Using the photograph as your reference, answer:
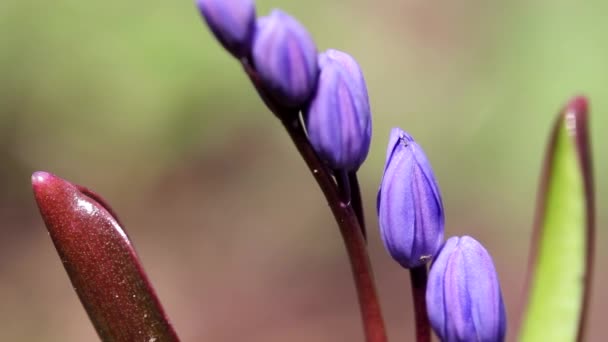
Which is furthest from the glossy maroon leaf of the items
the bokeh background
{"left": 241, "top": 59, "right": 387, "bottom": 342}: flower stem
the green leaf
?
the bokeh background

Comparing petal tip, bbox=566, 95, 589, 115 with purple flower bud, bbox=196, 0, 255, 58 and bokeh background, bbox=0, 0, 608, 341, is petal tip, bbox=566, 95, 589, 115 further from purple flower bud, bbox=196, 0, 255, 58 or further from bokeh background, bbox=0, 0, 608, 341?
bokeh background, bbox=0, 0, 608, 341

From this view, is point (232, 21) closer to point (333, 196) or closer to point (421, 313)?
point (333, 196)

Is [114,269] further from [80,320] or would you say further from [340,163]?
[80,320]

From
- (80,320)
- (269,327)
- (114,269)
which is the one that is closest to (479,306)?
(114,269)

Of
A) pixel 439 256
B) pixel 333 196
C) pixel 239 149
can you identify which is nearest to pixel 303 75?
pixel 333 196

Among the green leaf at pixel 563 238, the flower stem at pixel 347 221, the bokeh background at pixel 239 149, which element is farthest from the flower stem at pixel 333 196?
the bokeh background at pixel 239 149

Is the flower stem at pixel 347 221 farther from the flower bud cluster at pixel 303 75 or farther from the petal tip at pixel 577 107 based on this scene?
the petal tip at pixel 577 107
